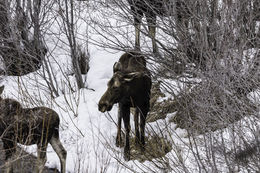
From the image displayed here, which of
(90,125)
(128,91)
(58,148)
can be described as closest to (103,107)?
(128,91)

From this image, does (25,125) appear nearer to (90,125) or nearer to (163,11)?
(90,125)

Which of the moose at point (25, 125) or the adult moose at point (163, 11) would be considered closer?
the moose at point (25, 125)

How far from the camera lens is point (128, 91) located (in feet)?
18.9

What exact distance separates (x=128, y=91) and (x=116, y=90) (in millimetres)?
219

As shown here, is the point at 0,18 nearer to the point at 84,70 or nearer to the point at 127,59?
the point at 84,70

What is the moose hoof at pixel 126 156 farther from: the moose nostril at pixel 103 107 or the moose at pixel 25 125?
the moose at pixel 25 125

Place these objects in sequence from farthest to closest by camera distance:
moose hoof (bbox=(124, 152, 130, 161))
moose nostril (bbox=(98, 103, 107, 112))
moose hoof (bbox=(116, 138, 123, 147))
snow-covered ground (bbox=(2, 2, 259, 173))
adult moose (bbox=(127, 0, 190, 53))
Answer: moose hoof (bbox=(116, 138, 123, 147)) → adult moose (bbox=(127, 0, 190, 53)) → moose hoof (bbox=(124, 152, 130, 161)) → snow-covered ground (bbox=(2, 2, 259, 173)) → moose nostril (bbox=(98, 103, 107, 112))

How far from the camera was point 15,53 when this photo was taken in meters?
10.2

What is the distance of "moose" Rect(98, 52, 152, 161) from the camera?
5602 mm

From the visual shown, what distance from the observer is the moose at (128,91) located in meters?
5.60

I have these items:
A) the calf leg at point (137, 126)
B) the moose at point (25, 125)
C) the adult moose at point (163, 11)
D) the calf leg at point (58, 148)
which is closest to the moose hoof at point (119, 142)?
the calf leg at point (137, 126)

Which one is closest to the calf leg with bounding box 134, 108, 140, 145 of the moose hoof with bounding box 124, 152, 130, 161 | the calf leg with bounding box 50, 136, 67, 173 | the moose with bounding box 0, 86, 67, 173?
the moose hoof with bounding box 124, 152, 130, 161

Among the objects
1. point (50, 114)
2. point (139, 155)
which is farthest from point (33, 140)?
point (139, 155)

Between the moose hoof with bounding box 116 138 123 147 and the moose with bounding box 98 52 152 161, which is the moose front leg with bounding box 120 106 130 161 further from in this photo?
the moose hoof with bounding box 116 138 123 147
